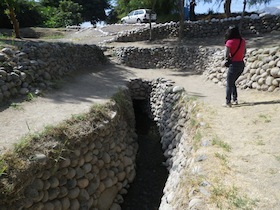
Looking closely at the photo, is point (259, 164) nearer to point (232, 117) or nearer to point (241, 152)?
point (241, 152)

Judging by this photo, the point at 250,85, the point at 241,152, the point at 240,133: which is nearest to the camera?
the point at 241,152

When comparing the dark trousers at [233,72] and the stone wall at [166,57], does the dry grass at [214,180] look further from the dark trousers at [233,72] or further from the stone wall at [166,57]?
the stone wall at [166,57]

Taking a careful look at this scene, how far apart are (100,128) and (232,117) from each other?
9.78 feet

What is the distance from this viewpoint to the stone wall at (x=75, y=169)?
4.56 meters

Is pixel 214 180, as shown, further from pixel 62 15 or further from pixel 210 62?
pixel 62 15

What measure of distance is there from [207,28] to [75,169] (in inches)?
476

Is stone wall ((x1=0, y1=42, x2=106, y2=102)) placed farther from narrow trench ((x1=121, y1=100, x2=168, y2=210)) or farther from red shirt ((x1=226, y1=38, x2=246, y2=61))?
red shirt ((x1=226, y1=38, x2=246, y2=61))

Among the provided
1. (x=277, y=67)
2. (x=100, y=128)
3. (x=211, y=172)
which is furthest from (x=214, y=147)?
(x=277, y=67)

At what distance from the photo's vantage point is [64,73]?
994 cm

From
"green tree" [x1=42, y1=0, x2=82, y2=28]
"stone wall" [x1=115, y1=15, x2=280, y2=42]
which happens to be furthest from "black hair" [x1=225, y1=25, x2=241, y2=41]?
"green tree" [x1=42, y1=0, x2=82, y2=28]

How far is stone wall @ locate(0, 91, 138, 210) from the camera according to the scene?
4562 mm

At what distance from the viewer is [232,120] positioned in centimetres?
577

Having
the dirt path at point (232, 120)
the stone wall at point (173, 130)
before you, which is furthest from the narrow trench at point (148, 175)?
the dirt path at point (232, 120)

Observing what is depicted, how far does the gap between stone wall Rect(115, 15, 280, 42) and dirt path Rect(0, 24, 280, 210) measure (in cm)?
548
